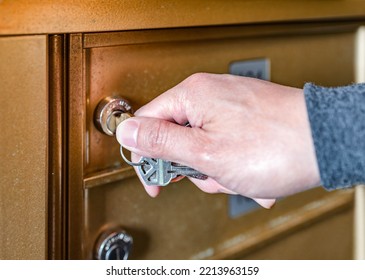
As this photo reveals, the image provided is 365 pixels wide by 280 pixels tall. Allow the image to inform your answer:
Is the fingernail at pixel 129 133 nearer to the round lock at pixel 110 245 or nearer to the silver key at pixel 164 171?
the silver key at pixel 164 171

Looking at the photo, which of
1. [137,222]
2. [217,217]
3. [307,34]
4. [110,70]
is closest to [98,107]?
[110,70]

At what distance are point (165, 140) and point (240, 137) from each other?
0.26 ft

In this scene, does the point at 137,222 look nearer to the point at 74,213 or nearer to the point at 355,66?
the point at 74,213

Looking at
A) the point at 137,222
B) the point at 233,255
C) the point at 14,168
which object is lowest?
the point at 233,255

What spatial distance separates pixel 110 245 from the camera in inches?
28.8

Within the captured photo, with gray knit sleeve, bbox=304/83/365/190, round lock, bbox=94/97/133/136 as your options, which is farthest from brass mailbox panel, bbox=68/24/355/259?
gray knit sleeve, bbox=304/83/365/190

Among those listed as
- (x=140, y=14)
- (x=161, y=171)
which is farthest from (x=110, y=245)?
(x=140, y=14)

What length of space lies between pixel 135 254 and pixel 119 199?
0.09 meters

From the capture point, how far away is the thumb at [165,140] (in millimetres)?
580

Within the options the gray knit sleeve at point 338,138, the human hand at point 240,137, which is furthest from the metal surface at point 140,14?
the gray knit sleeve at point 338,138

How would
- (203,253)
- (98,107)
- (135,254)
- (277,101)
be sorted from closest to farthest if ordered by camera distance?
(277,101)
(98,107)
(135,254)
(203,253)

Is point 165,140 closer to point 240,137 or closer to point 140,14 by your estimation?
point 240,137

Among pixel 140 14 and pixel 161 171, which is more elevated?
pixel 140 14

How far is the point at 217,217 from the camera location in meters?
0.92
